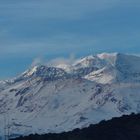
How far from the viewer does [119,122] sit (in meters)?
91.3

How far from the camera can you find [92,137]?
84062 mm

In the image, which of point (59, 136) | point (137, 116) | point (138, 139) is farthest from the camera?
point (137, 116)

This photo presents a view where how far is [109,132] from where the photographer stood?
8512cm

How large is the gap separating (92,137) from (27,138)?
887 centimetres

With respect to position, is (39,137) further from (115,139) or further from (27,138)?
(115,139)

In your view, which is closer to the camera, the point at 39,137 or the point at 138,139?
the point at 138,139

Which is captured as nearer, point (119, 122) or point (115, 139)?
point (115, 139)

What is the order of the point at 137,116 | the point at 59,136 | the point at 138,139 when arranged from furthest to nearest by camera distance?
the point at 137,116 < the point at 59,136 < the point at 138,139

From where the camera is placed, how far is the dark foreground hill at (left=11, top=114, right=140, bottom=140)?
83.0 metres

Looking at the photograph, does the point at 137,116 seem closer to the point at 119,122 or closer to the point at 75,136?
the point at 119,122

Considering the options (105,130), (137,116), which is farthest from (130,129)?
(137,116)

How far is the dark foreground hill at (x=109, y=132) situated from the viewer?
83000mm

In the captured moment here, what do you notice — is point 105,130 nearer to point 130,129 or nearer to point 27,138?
point 130,129

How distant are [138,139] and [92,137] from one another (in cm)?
529
